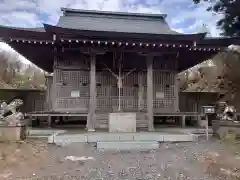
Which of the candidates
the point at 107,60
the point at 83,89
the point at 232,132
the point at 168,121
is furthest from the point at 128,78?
the point at 232,132

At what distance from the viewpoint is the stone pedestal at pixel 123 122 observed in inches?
384

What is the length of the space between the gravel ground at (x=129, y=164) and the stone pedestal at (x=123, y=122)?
2051mm

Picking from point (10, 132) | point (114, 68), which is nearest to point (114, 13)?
point (114, 68)

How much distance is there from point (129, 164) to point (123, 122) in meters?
3.81

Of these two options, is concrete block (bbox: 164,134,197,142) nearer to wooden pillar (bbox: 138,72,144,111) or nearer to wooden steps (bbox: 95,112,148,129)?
wooden steps (bbox: 95,112,148,129)

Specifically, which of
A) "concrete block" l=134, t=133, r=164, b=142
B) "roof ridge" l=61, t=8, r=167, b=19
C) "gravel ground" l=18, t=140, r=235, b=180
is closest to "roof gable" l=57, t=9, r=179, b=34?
"roof ridge" l=61, t=8, r=167, b=19

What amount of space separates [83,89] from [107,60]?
1.70 m

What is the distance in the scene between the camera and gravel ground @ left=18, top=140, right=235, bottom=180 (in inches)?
203

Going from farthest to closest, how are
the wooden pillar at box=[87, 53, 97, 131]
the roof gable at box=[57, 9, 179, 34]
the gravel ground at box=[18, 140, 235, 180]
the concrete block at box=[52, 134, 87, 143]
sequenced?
the roof gable at box=[57, 9, 179, 34], the wooden pillar at box=[87, 53, 97, 131], the concrete block at box=[52, 134, 87, 143], the gravel ground at box=[18, 140, 235, 180]

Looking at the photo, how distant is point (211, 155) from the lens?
6.71m

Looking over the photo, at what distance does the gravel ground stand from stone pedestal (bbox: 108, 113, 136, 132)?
2.05 m

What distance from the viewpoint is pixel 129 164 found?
604cm

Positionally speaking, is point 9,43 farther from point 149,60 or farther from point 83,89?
point 149,60

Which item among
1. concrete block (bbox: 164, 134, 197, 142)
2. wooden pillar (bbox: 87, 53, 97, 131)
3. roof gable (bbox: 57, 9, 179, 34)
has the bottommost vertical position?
concrete block (bbox: 164, 134, 197, 142)
